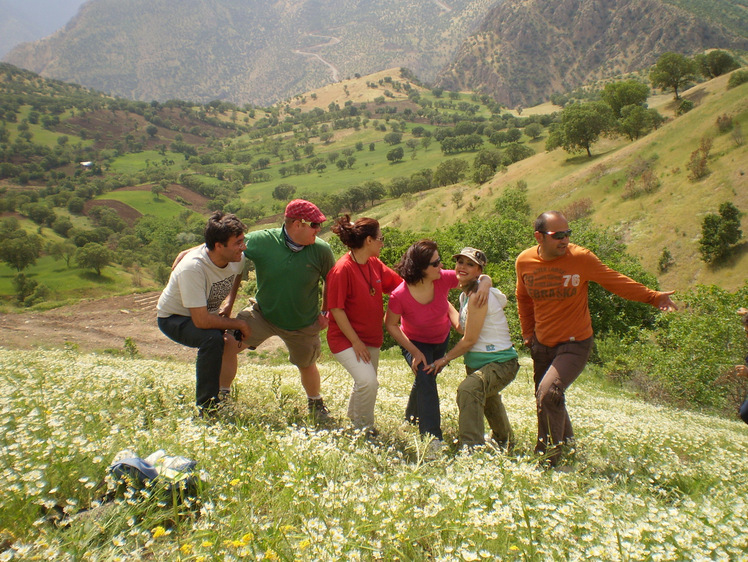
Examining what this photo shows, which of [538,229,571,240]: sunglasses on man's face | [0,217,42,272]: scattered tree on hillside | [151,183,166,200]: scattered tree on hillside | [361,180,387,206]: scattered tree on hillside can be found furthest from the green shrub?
[151,183,166,200]: scattered tree on hillside

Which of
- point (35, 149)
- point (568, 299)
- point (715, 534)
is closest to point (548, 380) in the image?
point (568, 299)

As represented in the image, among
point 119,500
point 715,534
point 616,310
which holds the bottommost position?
point 616,310

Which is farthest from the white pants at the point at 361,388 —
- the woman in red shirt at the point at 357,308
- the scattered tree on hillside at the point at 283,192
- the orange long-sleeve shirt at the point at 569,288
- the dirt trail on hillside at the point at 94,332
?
the scattered tree on hillside at the point at 283,192

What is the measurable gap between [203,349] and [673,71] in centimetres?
11251

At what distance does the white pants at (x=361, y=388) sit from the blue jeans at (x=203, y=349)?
1.41 m

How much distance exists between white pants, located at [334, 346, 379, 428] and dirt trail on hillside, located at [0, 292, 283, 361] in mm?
15637

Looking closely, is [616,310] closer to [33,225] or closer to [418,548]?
[418,548]

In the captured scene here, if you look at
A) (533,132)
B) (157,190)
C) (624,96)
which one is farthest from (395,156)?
(624,96)

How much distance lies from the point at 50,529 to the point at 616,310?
29.3 meters

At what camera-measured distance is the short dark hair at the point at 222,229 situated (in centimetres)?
514

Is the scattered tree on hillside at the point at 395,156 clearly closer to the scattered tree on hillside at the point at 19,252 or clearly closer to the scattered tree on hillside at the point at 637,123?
the scattered tree on hillside at the point at 637,123

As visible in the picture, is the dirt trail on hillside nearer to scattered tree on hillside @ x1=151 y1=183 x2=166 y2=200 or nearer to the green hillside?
the green hillside

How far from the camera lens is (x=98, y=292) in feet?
232

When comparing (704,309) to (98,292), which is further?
(98,292)
